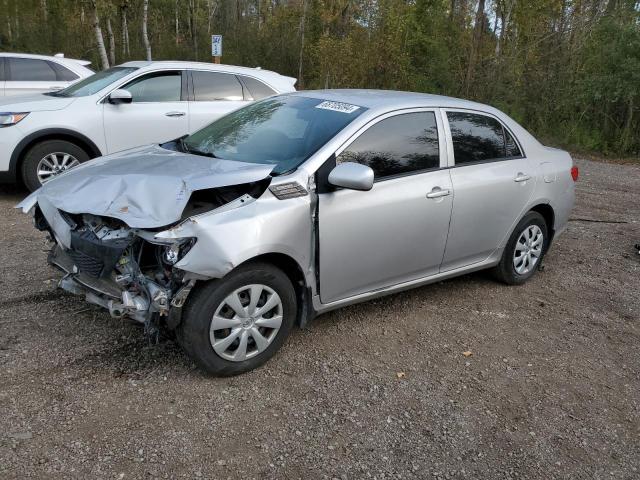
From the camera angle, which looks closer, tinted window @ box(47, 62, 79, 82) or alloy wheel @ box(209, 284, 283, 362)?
alloy wheel @ box(209, 284, 283, 362)

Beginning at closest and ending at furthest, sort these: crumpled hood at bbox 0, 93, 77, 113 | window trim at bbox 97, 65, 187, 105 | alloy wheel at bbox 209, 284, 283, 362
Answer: alloy wheel at bbox 209, 284, 283, 362 → crumpled hood at bbox 0, 93, 77, 113 → window trim at bbox 97, 65, 187, 105

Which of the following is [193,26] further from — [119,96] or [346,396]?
[346,396]

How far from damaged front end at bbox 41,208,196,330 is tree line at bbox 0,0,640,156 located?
14267 millimetres

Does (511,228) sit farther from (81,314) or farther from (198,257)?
(81,314)

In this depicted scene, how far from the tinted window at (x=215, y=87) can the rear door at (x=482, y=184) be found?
4073 millimetres

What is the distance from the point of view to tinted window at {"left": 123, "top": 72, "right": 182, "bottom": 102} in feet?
23.8

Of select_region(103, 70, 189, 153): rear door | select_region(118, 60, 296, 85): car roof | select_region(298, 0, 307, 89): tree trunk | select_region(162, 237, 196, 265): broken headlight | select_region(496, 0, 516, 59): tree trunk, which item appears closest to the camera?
select_region(162, 237, 196, 265): broken headlight

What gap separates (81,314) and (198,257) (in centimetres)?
157

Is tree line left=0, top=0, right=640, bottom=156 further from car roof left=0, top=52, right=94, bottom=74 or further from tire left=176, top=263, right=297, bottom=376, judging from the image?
tire left=176, top=263, right=297, bottom=376

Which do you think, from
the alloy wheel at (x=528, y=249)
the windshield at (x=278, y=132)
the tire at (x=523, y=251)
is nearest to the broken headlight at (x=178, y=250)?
the windshield at (x=278, y=132)

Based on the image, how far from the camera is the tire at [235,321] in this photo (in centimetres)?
319

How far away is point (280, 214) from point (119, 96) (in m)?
4.48

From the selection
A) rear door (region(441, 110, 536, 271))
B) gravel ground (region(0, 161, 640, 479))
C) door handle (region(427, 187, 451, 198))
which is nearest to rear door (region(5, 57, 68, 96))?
gravel ground (region(0, 161, 640, 479))

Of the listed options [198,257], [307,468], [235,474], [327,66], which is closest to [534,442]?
[307,468]
